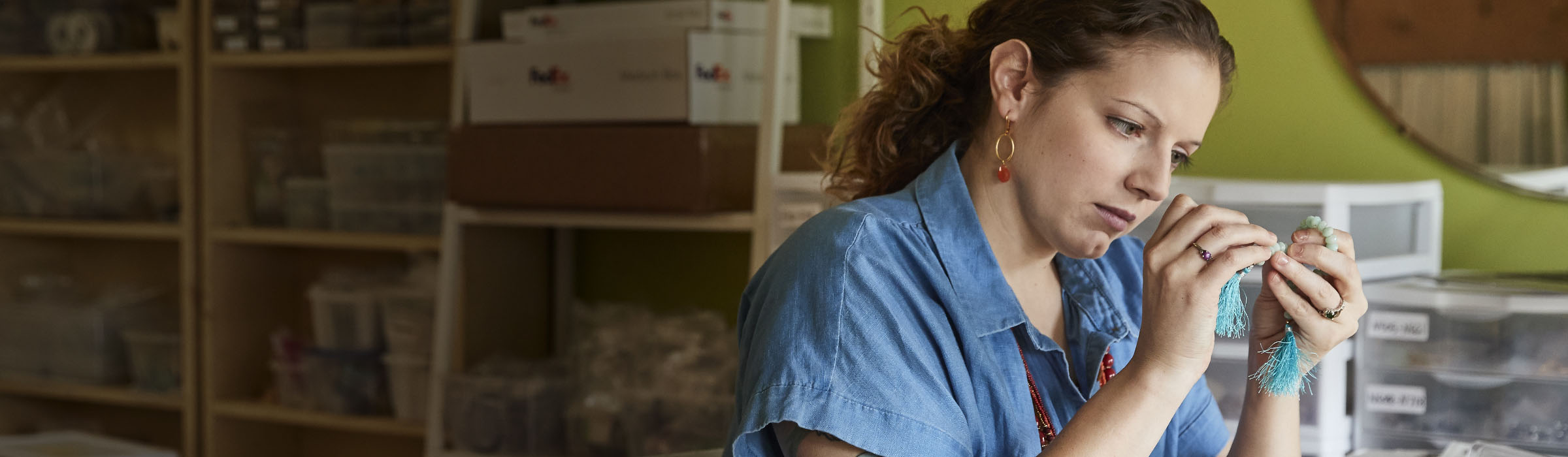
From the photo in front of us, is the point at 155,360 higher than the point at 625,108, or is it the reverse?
the point at 625,108

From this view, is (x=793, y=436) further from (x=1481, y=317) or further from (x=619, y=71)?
(x=619, y=71)

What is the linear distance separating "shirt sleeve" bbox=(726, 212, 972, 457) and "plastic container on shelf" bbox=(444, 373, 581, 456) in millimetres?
1378

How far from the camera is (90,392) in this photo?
9.38 feet

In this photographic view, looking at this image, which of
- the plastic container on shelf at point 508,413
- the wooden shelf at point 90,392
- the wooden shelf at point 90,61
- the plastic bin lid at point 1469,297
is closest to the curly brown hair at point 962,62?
the plastic bin lid at point 1469,297

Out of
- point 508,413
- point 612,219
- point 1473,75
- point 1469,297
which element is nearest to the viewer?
point 1469,297

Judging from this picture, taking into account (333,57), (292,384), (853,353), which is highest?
(333,57)

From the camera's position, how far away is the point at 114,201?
2.85 metres

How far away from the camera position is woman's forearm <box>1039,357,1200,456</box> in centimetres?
92

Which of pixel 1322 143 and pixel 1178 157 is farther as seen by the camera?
pixel 1322 143

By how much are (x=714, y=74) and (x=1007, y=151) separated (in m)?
1.04

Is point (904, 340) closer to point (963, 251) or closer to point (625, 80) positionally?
point (963, 251)

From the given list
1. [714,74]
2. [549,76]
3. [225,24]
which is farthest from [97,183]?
[714,74]

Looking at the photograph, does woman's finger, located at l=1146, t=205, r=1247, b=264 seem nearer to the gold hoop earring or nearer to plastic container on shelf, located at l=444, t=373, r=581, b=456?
the gold hoop earring

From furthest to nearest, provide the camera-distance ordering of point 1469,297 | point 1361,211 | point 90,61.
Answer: point 90,61 < point 1361,211 < point 1469,297
